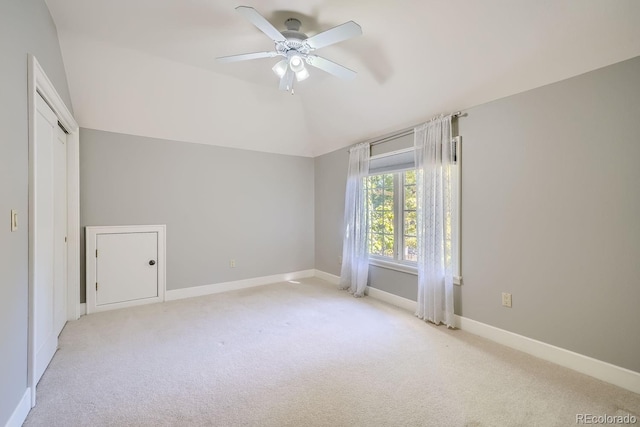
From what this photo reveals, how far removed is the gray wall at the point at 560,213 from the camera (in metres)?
1.90

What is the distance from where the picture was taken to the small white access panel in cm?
332

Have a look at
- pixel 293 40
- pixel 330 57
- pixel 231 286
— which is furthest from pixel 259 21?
pixel 231 286

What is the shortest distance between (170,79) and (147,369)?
293 centimetres

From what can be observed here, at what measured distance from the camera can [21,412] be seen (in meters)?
1.54

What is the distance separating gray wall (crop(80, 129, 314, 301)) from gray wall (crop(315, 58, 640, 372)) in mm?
2790

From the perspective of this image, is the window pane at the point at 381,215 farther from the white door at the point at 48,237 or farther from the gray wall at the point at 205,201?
the white door at the point at 48,237

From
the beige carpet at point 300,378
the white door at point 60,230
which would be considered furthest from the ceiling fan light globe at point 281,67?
the beige carpet at point 300,378

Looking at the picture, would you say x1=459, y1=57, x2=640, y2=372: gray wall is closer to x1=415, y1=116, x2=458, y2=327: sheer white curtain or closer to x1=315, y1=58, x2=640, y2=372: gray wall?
x1=315, y1=58, x2=640, y2=372: gray wall

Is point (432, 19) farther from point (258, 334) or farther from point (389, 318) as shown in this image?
point (258, 334)

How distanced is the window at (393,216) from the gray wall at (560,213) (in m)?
0.74

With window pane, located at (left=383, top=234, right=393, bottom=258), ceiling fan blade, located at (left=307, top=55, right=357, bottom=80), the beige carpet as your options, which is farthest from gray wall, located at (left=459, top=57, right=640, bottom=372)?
ceiling fan blade, located at (left=307, top=55, right=357, bottom=80)

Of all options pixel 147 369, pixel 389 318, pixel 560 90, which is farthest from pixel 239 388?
pixel 560 90

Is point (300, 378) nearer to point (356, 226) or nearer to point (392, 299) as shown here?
point (392, 299)

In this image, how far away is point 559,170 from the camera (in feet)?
7.18
